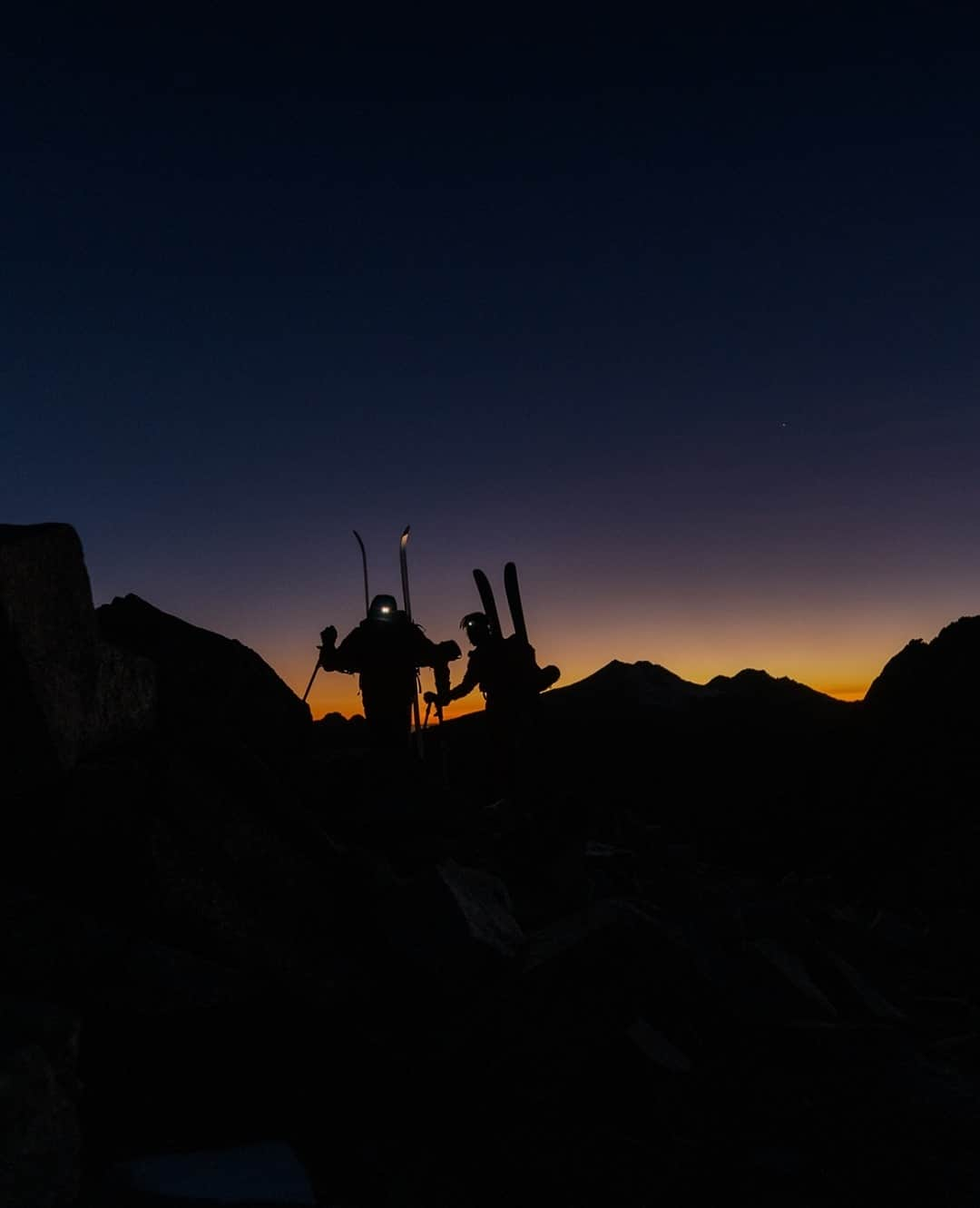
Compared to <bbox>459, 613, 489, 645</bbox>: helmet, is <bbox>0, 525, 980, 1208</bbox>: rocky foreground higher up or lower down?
lower down

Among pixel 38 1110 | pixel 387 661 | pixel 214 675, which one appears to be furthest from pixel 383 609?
pixel 38 1110

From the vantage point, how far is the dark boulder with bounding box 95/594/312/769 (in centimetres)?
570

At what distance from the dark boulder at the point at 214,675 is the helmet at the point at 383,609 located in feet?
15.0

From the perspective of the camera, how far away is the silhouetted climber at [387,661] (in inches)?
412

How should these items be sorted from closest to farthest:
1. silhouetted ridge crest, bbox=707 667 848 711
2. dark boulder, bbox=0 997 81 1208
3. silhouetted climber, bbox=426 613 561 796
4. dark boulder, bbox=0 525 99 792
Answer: dark boulder, bbox=0 997 81 1208, dark boulder, bbox=0 525 99 792, silhouetted climber, bbox=426 613 561 796, silhouetted ridge crest, bbox=707 667 848 711

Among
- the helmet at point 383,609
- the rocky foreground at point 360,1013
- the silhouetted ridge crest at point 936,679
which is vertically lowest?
the rocky foreground at point 360,1013

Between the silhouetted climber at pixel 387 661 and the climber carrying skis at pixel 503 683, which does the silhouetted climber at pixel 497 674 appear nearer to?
the climber carrying skis at pixel 503 683

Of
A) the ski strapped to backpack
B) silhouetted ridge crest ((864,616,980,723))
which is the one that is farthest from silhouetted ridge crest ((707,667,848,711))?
the ski strapped to backpack

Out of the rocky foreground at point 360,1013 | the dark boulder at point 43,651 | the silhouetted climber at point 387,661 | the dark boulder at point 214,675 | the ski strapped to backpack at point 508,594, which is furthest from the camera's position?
the ski strapped to backpack at point 508,594

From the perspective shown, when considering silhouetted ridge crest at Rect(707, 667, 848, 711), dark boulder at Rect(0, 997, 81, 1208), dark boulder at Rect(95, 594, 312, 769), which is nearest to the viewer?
dark boulder at Rect(0, 997, 81, 1208)

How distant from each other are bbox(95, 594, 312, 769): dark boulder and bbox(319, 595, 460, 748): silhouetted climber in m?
4.07

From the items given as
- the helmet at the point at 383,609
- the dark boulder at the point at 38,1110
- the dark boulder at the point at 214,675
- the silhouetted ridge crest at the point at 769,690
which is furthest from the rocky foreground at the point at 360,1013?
the silhouetted ridge crest at the point at 769,690

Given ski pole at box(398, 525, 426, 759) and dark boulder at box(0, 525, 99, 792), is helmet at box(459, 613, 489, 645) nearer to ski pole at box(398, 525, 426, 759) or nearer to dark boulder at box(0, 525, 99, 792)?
ski pole at box(398, 525, 426, 759)

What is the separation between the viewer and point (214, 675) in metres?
5.95
